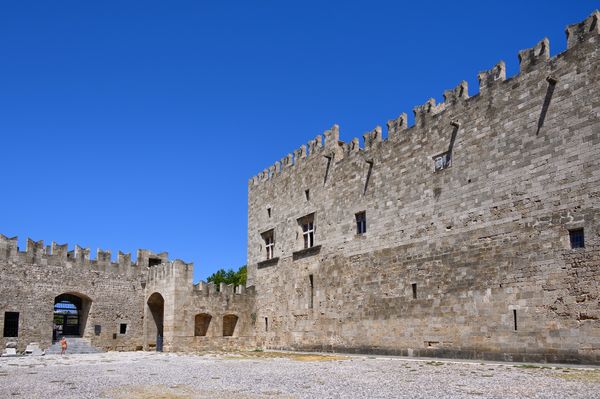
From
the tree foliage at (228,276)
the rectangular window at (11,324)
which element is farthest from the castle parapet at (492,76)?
the tree foliage at (228,276)

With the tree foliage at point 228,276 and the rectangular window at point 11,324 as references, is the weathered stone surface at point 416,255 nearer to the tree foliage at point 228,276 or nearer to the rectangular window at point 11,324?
the rectangular window at point 11,324

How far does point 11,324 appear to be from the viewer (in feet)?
82.2

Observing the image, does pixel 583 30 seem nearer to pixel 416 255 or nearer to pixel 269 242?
Answer: pixel 416 255

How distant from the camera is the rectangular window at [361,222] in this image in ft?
70.0

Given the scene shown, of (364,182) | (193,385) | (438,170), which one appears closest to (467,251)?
(438,170)

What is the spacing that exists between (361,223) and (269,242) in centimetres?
725

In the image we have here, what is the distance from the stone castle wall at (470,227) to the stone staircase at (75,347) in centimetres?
911

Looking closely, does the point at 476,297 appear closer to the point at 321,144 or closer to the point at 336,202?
the point at 336,202

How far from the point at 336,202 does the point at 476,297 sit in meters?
8.07

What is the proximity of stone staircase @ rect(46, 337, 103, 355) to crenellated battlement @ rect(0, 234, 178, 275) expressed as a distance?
3.43 m

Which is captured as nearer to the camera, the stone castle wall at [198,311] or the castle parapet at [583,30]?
the castle parapet at [583,30]

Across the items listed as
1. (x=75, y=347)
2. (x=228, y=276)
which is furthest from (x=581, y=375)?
(x=228, y=276)

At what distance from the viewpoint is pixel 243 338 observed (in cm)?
2703

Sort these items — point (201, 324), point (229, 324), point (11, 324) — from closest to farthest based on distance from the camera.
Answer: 1. point (11, 324)
2. point (201, 324)
3. point (229, 324)
